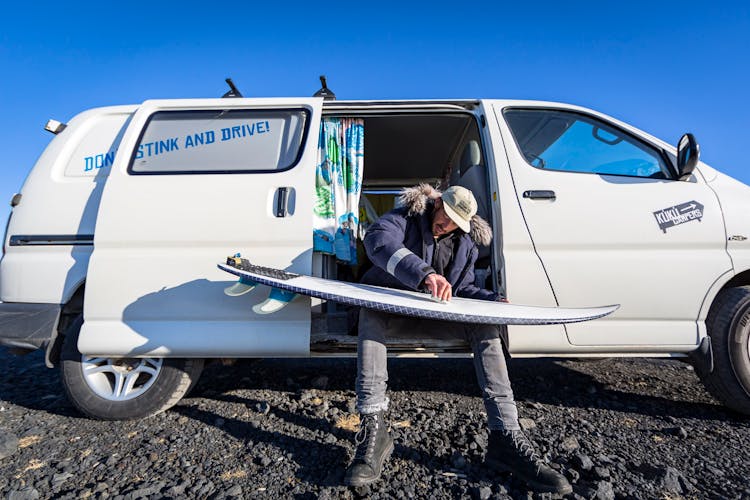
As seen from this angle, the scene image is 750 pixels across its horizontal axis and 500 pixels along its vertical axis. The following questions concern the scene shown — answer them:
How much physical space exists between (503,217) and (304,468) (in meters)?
1.77

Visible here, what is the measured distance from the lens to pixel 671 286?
221 cm

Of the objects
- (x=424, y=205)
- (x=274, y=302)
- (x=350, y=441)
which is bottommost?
(x=350, y=441)

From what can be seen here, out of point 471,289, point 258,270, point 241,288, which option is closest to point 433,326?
point 471,289

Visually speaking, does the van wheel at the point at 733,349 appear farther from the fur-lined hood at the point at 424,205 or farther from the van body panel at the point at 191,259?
the van body panel at the point at 191,259

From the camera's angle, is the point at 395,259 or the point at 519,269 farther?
the point at 519,269

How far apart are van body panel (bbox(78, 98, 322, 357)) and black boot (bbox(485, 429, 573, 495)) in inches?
44.0

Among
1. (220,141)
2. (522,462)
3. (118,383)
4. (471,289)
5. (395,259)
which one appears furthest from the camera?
(220,141)

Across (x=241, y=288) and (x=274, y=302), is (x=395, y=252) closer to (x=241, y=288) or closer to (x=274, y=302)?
(x=274, y=302)

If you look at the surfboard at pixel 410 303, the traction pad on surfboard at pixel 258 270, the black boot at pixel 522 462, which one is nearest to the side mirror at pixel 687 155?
the surfboard at pixel 410 303

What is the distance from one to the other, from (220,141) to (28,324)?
158 centimetres

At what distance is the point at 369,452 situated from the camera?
1650mm

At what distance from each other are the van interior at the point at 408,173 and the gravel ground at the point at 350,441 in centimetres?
49

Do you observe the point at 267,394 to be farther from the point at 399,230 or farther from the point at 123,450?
the point at 399,230

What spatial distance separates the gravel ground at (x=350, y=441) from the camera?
5.28 ft
